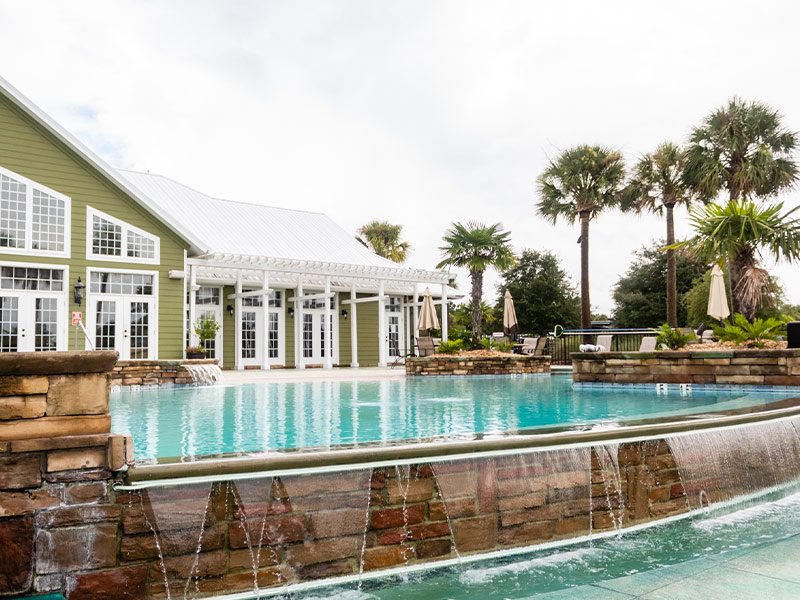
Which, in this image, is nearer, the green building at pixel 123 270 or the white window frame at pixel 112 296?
the green building at pixel 123 270

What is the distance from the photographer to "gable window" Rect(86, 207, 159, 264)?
16.1 m

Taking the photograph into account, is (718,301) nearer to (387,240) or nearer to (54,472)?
(54,472)

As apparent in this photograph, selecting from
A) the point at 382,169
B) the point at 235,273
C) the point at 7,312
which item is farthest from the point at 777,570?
the point at 382,169

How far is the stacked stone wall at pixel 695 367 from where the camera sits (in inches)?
369

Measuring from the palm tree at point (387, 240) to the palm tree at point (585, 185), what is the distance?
13.2 m

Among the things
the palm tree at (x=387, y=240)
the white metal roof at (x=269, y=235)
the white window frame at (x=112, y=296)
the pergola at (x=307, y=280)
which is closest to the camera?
the white window frame at (x=112, y=296)

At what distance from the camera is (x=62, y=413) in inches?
124

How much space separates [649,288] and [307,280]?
22.8m

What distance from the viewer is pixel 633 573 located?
3.52 metres

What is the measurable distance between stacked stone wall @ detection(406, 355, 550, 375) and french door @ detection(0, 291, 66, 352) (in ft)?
28.4

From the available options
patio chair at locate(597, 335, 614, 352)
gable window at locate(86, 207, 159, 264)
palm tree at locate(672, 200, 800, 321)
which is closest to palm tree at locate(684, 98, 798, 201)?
patio chair at locate(597, 335, 614, 352)

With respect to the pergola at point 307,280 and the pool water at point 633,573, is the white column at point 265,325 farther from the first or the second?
the pool water at point 633,573

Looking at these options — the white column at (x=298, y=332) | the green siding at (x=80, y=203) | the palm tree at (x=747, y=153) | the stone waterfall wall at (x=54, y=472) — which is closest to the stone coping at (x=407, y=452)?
the stone waterfall wall at (x=54, y=472)

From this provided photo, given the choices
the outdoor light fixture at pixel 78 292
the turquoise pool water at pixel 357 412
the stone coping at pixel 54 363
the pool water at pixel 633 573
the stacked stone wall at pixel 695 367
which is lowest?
the pool water at pixel 633 573
